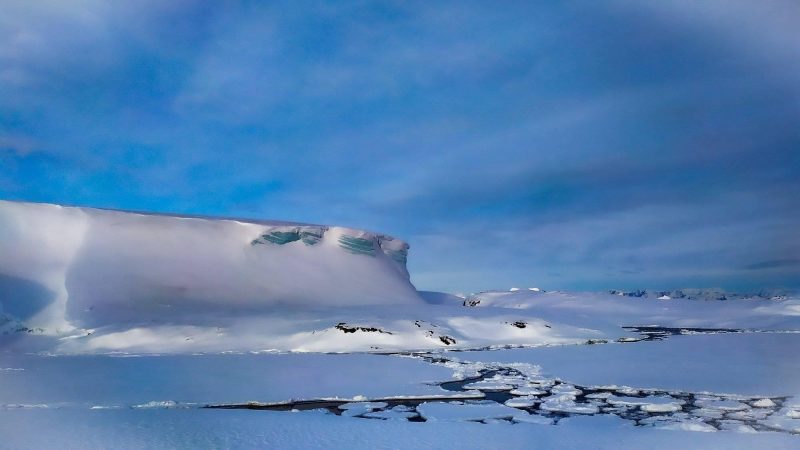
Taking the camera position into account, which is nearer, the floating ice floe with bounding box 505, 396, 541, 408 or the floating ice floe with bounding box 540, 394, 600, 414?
the floating ice floe with bounding box 540, 394, 600, 414

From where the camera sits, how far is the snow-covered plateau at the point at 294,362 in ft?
22.9

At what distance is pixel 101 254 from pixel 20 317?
8368 millimetres

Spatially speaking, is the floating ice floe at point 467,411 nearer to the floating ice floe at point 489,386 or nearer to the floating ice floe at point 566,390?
the floating ice floe at point 489,386

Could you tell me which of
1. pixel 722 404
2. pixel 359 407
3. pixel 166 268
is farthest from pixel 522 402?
pixel 166 268

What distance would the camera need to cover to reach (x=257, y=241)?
3953cm

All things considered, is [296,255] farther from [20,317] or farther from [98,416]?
[98,416]

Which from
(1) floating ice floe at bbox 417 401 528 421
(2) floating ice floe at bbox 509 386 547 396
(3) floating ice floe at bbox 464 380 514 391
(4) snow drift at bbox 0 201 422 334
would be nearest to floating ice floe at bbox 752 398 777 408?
(2) floating ice floe at bbox 509 386 547 396

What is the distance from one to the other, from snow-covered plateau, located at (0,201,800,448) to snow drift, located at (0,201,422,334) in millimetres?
135

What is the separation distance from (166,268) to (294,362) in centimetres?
2357

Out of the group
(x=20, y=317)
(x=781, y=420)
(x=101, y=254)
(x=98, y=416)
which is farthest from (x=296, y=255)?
(x=781, y=420)

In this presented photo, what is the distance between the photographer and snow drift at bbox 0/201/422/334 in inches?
1100

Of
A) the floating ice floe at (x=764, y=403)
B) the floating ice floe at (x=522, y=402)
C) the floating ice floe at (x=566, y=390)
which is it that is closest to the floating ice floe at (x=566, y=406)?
the floating ice floe at (x=522, y=402)

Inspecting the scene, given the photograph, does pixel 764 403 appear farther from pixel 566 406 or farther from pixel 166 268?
pixel 166 268

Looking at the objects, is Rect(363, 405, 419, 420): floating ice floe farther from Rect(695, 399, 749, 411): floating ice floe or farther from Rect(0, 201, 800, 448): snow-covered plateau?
Rect(695, 399, 749, 411): floating ice floe
